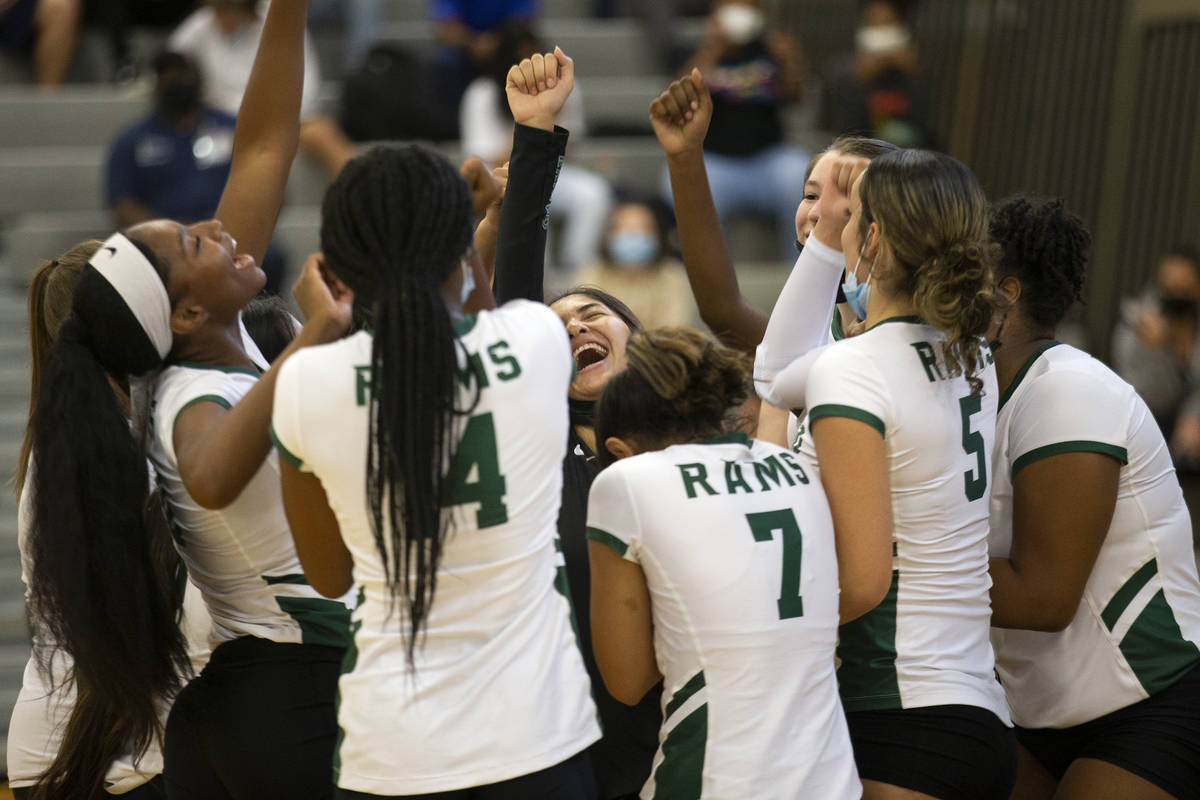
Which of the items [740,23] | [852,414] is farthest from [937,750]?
[740,23]

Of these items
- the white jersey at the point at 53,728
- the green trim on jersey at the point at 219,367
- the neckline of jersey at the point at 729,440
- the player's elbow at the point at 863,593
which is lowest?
the white jersey at the point at 53,728

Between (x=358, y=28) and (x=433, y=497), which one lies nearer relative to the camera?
(x=433, y=497)

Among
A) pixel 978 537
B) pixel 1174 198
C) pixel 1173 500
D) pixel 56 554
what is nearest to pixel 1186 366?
pixel 1174 198

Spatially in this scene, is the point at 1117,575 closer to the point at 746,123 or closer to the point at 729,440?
the point at 729,440

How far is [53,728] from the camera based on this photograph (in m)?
2.52

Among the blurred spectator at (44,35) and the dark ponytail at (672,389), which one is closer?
the dark ponytail at (672,389)

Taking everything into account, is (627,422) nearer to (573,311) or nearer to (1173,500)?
(573,311)

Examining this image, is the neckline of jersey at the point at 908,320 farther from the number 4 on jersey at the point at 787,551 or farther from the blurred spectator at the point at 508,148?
the blurred spectator at the point at 508,148

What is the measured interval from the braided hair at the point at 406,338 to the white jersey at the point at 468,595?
1.0 inches

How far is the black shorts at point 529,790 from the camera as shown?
172 cm

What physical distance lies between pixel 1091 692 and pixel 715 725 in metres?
0.78

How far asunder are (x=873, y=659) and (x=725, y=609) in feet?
0.98

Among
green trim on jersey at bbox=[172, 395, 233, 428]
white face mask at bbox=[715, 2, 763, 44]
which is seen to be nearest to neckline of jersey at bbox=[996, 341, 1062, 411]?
green trim on jersey at bbox=[172, 395, 233, 428]

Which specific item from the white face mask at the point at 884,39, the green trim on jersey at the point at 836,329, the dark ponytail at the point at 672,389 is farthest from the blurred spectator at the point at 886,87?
the dark ponytail at the point at 672,389
